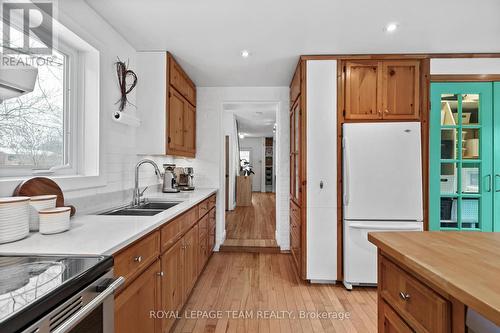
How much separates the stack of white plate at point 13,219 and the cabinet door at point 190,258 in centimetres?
108

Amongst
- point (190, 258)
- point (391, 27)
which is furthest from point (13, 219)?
point (391, 27)

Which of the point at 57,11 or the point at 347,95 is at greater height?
the point at 57,11

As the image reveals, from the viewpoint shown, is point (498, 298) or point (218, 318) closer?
point (498, 298)

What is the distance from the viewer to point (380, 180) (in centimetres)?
238

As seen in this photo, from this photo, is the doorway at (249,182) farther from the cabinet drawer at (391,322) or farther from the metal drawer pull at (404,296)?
the metal drawer pull at (404,296)

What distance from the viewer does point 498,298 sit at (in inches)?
23.0

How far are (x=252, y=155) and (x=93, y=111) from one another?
8988mm

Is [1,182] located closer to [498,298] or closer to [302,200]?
[498,298]

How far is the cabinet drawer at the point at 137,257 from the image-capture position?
3.49ft

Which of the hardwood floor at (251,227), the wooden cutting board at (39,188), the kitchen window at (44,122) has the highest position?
the kitchen window at (44,122)

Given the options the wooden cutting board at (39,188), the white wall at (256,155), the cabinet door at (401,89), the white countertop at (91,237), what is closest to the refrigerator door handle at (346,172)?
the cabinet door at (401,89)

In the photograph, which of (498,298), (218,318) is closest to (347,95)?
(498,298)

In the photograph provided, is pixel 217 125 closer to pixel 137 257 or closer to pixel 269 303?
pixel 269 303

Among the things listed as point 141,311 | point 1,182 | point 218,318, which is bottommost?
point 218,318
